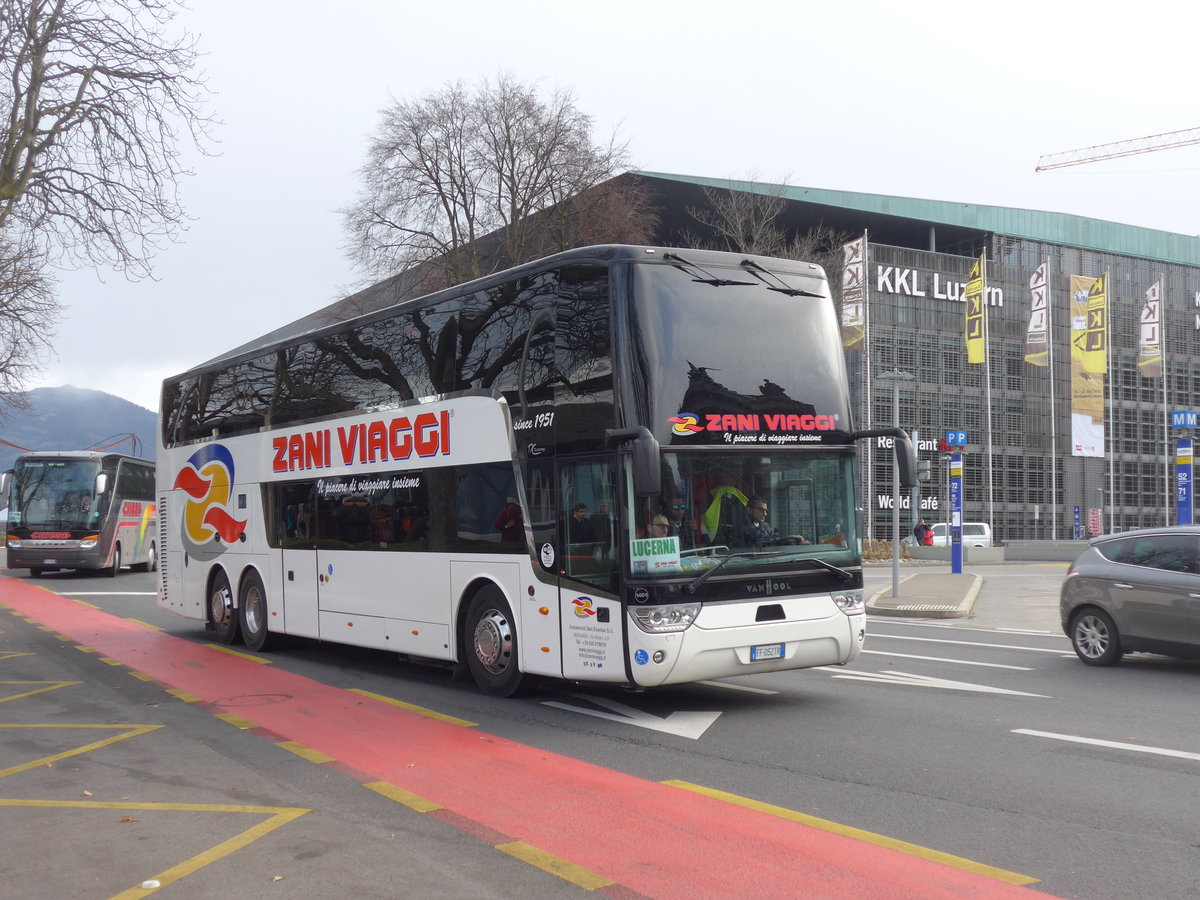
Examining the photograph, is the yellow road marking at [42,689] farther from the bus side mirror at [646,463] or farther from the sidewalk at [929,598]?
the sidewalk at [929,598]

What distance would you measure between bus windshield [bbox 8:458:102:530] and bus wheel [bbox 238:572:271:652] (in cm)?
1897

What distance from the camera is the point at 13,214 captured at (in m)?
14.8

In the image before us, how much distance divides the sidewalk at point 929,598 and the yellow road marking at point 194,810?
649 inches

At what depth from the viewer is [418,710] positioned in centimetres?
1041

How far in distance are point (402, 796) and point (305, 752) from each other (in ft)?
5.79

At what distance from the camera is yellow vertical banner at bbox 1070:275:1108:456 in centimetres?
6034

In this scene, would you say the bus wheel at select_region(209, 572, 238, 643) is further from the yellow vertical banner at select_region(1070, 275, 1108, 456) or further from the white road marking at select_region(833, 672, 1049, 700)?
the yellow vertical banner at select_region(1070, 275, 1108, 456)

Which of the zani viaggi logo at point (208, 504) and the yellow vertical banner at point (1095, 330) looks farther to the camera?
the yellow vertical banner at point (1095, 330)

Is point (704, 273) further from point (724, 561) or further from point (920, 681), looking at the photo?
point (920, 681)

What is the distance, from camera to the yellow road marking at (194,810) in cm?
549

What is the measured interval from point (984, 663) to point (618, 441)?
684cm

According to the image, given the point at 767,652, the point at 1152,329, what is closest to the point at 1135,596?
the point at 767,652

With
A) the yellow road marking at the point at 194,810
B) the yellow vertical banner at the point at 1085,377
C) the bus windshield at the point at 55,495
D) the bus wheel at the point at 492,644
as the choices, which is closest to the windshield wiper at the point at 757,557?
the bus wheel at the point at 492,644

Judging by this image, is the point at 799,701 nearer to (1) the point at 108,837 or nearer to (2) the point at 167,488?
(1) the point at 108,837
